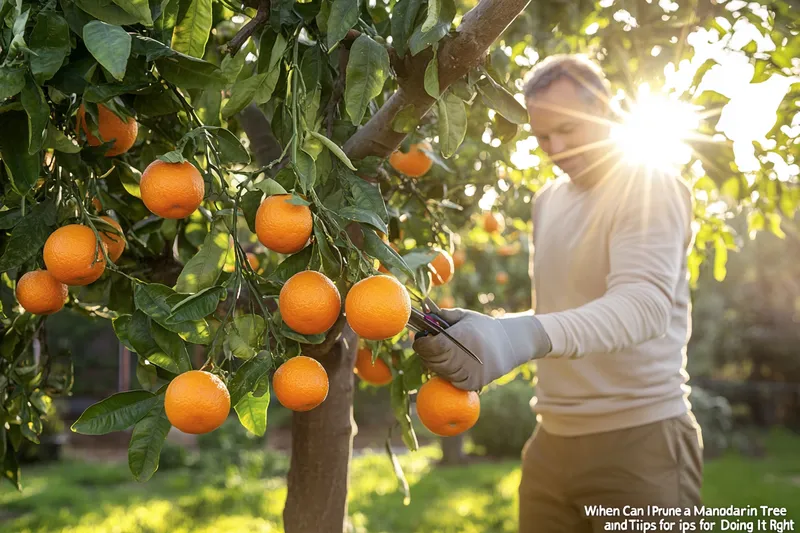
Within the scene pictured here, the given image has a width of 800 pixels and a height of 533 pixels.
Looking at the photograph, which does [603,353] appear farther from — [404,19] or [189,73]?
[189,73]

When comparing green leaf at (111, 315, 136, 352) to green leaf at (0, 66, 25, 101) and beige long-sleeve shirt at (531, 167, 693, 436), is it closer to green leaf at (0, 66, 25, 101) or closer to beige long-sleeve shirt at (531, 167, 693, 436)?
green leaf at (0, 66, 25, 101)

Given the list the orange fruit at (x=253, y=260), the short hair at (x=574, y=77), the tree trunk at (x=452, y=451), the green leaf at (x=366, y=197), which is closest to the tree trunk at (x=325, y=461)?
the orange fruit at (x=253, y=260)

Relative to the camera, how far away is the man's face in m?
2.09

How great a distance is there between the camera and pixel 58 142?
46.4 inches

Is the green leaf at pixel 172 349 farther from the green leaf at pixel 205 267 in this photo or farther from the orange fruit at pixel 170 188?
the orange fruit at pixel 170 188

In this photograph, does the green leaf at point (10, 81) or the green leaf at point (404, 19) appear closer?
the green leaf at point (10, 81)

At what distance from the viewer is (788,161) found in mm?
2139

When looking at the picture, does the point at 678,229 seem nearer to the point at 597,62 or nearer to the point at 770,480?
the point at 597,62

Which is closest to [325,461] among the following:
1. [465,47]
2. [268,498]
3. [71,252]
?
[71,252]

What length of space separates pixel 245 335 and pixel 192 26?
1.68ft

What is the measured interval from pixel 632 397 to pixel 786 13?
1147 millimetres

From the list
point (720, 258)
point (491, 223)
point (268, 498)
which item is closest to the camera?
point (720, 258)

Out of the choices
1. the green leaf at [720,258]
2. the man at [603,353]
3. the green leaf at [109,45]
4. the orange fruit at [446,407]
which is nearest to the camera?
the green leaf at [109,45]

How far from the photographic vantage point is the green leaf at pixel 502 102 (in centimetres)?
134
